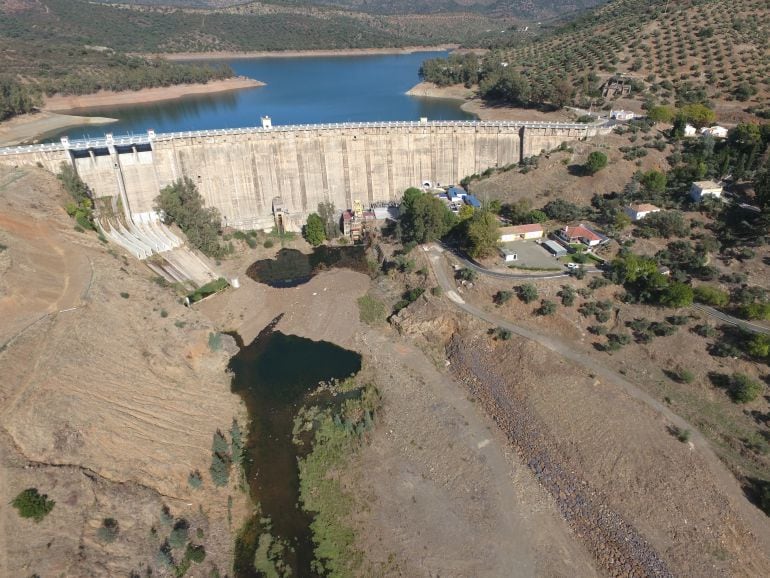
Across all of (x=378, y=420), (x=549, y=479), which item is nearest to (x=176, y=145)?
(x=378, y=420)

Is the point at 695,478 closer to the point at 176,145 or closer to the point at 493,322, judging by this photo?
the point at 493,322

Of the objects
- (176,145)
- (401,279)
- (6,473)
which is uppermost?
(176,145)

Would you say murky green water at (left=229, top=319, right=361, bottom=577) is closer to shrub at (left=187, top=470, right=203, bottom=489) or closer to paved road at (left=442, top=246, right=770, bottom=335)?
shrub at (left=187, top=470, right=203, bottom=489)

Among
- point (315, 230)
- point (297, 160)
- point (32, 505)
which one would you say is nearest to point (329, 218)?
point (315, 230)

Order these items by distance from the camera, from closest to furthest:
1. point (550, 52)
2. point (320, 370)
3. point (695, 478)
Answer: point (695, 478) < point (320, 370) < point (550, 52)

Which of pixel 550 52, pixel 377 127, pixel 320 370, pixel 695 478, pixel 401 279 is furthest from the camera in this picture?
pixel 550 52

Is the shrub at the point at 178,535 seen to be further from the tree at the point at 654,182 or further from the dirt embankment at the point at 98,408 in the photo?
the tree at the point at 654,182
